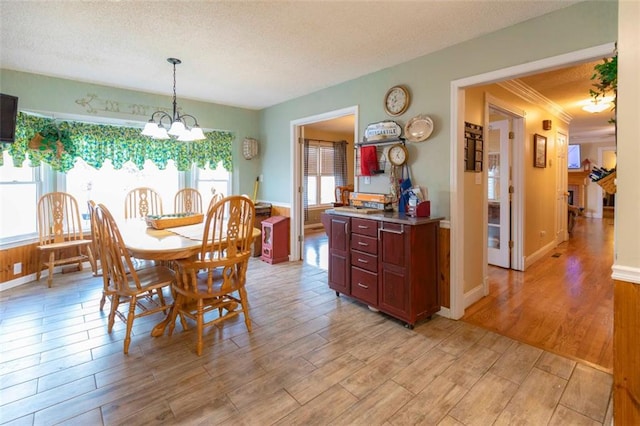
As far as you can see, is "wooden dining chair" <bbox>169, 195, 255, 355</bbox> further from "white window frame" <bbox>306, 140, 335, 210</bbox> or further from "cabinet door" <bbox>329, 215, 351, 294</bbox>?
"white window frame" <bbox>306, 140, 335, 210</bbox>

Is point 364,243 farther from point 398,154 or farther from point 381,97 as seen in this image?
point 381,97

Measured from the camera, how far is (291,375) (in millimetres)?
2008

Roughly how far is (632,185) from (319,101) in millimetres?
3400

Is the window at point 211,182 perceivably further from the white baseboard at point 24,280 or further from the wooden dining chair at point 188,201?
the white baseboard at point 24,280

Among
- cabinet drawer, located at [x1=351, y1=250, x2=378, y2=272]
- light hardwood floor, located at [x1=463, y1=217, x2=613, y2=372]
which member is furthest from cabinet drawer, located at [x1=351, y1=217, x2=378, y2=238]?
light hardwood floor, located at [x1=463, y1=217, x2=613, y2=372]

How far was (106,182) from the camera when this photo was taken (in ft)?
14.6

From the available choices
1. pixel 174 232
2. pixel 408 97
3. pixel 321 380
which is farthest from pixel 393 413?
pixel 408 97

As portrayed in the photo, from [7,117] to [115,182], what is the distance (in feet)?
4.91

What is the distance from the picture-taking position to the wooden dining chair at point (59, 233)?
149 inches

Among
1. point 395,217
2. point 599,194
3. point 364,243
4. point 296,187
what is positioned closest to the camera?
point 395,217

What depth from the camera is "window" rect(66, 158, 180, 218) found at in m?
4.27

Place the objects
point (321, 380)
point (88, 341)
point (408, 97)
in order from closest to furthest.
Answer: point (321, 380), point (88, 341), point (408, 97)

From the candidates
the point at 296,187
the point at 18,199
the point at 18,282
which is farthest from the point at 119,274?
the point at 296,187

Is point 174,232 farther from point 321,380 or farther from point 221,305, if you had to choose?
point 321,380
